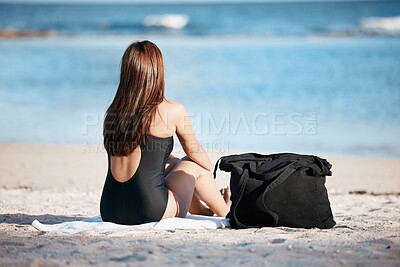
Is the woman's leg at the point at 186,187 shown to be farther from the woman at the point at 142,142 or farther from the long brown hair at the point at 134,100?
the long brown hair at the point at 134,100

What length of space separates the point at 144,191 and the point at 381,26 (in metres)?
31.7

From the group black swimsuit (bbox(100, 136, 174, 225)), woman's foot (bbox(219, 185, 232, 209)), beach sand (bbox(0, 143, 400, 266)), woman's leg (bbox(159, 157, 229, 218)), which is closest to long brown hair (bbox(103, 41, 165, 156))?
black swimsuit (bbox(100, 136, 174, 225))

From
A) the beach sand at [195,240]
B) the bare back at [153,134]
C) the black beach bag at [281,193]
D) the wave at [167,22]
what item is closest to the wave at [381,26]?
the wave at [167,22]

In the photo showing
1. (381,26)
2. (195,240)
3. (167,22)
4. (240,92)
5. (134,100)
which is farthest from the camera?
(167,22)

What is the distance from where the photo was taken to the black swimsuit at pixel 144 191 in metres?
3.33

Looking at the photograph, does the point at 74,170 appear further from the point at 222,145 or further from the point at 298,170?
the point at 298,170

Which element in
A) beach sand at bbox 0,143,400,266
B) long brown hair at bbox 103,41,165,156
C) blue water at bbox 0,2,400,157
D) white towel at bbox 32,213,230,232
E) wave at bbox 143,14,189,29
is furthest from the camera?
wave at bbox 143,14,189,29

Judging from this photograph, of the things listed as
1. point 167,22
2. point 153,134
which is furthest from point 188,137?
point 167,22

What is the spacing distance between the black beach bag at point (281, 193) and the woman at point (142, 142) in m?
0.41

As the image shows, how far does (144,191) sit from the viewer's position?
131 inches

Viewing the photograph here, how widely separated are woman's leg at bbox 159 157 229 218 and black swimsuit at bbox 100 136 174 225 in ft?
0.26

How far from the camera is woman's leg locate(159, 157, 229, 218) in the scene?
3504mm

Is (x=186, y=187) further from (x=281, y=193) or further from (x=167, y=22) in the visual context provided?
(x=167, y=22)

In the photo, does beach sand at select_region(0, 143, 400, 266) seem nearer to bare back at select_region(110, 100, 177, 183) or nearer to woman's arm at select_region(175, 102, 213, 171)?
bare back at select_region(110, 100, 177, 183)
